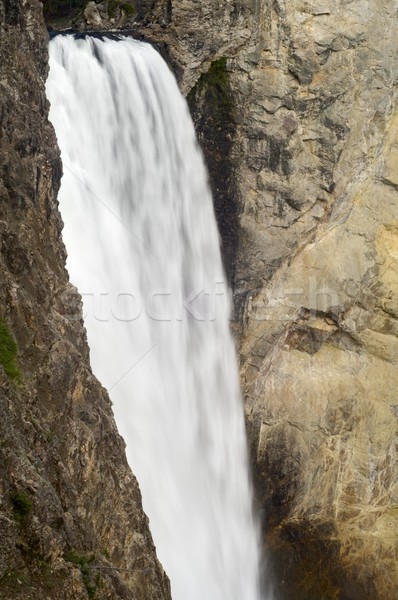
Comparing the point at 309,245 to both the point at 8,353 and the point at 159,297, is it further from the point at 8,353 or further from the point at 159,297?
the point at 8,353

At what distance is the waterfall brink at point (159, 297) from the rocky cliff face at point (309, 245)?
0.81 m

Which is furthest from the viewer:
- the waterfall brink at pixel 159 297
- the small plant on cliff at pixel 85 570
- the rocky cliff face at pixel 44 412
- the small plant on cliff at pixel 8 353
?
the waterfall brink at pixel 159 297

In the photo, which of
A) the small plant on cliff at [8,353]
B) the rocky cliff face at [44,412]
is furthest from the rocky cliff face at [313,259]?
the small plant on cliff at [8,353]

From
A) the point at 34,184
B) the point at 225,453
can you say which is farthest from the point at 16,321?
the point at 225,453

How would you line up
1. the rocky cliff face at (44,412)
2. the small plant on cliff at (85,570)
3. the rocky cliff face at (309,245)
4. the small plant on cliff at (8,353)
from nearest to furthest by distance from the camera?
the rocky cliff face at (44,412) → the small plant on cliff at (85,570) → the small plant on cliff at (8,353) → the rocky cliff face at (309,245)

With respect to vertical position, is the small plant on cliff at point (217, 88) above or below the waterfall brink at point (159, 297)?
above

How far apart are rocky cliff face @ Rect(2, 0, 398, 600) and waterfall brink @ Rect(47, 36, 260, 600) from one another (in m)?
0.81

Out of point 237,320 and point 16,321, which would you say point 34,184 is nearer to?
point 16,321

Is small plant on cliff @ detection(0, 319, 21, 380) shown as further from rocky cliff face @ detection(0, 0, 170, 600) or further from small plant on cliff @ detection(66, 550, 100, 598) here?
small plant on cliff @ detection(66, 550, 100, 598)

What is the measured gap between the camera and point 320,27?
2241 centimetres

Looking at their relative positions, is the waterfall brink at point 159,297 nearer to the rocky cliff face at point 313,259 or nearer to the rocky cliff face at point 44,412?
the rocky cliff face at point 313,259

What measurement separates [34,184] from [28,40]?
2815 millimetres

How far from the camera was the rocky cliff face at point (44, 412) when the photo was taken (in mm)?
10492

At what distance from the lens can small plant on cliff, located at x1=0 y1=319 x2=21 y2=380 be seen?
1235cm
